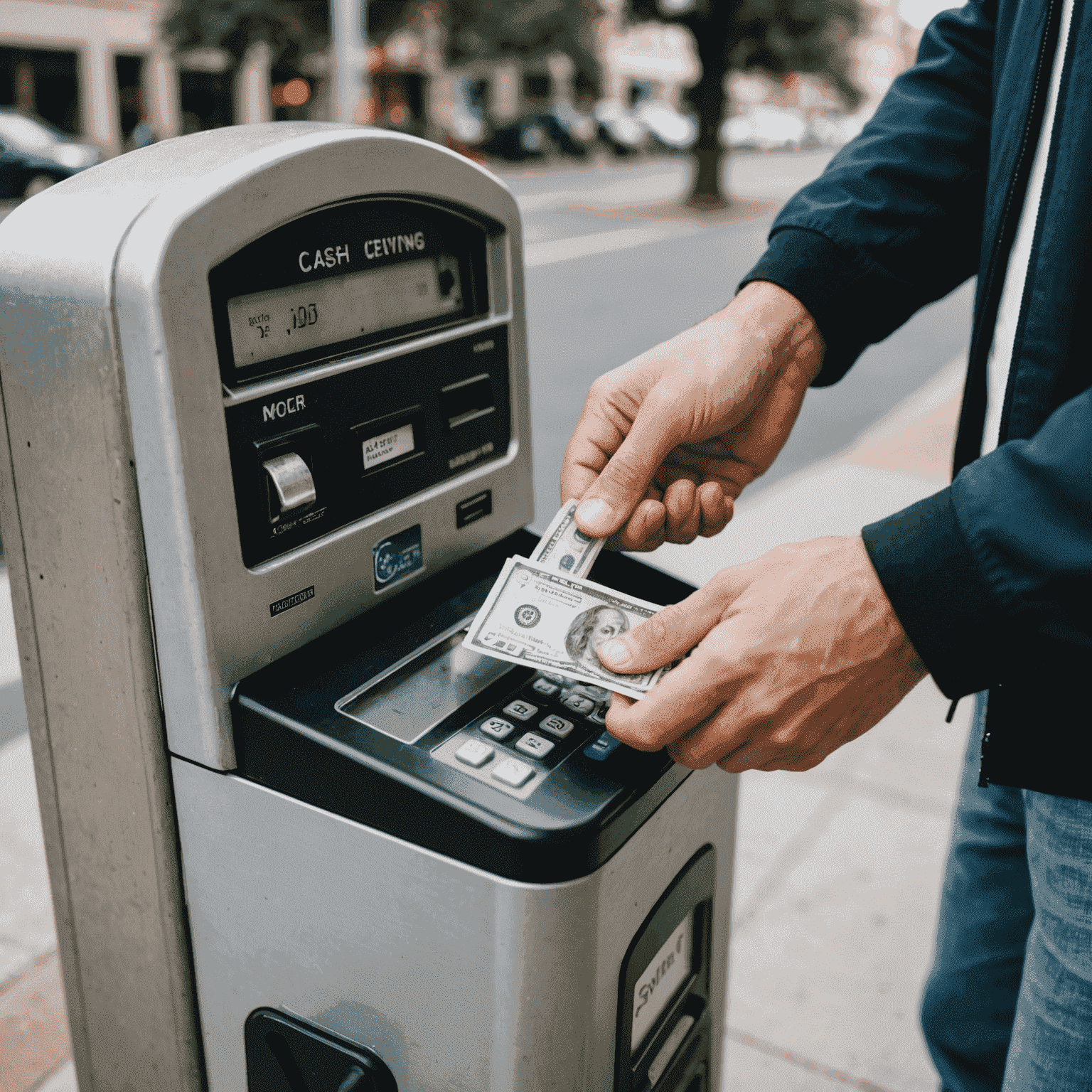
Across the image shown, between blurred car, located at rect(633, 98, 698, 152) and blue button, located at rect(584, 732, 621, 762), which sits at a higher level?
blue button, located at rect(584, 732, 621, 762)

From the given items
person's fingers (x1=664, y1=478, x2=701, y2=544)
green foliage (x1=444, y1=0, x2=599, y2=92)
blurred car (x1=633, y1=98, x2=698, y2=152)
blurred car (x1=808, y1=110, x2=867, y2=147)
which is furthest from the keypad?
blurred car (x1=808, y1=110, x2=867, y2=147)

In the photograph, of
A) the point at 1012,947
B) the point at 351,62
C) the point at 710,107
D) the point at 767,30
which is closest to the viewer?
the point at 1012,947

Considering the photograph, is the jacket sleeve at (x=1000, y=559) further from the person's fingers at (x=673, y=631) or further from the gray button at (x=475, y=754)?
the gray button at (x=475, y=754)

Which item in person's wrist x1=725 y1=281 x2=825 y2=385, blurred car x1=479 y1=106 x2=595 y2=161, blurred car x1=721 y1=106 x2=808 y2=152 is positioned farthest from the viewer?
blurred car x1=721 y1=106 x2=808 y2=152

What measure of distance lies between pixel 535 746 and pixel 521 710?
7 centimetres

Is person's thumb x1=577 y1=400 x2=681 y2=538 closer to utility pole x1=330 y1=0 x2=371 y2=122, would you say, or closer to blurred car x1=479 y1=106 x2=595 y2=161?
utility pole x1=330 y1=0 x2=371 y2=122

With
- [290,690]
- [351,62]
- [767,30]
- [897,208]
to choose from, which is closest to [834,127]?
[767,30]

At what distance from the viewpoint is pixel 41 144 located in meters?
14.3

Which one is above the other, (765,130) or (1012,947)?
(1012,947)

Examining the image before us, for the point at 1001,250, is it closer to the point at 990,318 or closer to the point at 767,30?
the point at 990,318

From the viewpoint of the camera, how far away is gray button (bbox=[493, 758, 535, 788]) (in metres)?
1.03

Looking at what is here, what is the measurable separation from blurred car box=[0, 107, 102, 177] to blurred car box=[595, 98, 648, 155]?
1848 centimetres

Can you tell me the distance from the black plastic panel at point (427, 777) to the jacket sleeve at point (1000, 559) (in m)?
0.29

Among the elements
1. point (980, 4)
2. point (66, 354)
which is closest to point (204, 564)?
point (66, 354)
